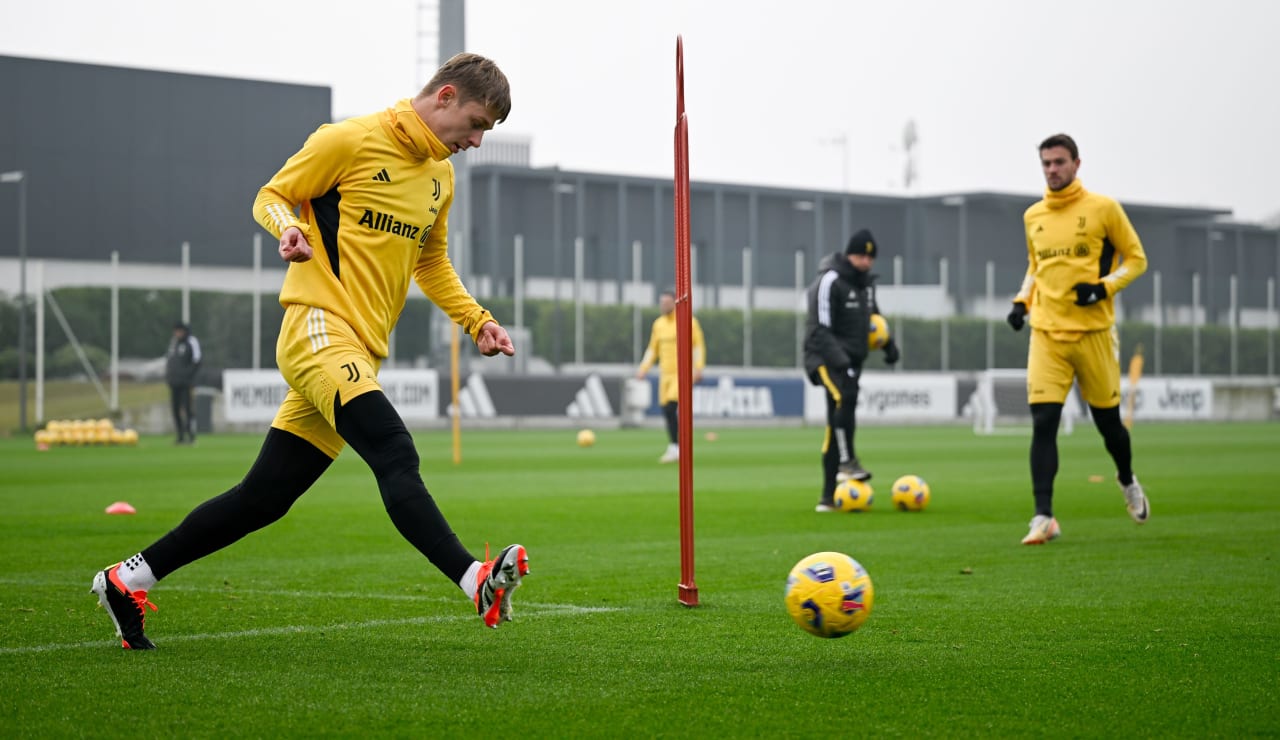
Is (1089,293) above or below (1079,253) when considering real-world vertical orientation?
below

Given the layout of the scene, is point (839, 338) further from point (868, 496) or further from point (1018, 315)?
point (1018, 315)

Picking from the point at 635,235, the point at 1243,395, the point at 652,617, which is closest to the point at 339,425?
the point at 652,617

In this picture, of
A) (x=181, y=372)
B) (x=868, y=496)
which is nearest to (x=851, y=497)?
(x=868, y=496)

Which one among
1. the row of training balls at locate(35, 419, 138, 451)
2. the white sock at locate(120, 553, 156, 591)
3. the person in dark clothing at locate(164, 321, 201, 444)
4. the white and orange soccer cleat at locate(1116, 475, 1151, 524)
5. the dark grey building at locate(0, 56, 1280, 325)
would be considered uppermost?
the dark grey building at locate(0, 56, 1280, 325)

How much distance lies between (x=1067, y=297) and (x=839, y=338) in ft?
11.3

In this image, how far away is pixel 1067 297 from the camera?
9.80m

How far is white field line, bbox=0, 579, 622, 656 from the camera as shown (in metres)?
5.54

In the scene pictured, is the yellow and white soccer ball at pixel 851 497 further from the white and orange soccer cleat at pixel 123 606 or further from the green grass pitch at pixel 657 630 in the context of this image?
the white and orange soccer cleat at pixel 123 606

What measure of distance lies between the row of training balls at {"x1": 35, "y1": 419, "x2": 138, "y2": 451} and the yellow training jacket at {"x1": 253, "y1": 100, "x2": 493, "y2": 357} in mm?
23549

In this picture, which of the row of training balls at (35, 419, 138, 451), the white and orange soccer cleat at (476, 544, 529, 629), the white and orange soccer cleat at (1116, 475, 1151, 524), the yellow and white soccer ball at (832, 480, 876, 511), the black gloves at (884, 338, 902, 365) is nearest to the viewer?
the white and orange soccer cleat at (476, 544, 529, 629)

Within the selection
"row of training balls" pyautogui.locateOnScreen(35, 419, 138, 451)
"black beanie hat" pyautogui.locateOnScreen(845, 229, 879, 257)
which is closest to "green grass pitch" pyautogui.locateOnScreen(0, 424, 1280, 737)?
"black beanie hat" pyautogui.locateOnScreen(845, 229, 879, 257)

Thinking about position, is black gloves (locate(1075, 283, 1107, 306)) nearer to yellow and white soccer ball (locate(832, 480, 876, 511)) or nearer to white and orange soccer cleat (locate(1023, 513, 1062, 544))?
white and orange soccer cleat (locate(1023, 513, 1062, 544))

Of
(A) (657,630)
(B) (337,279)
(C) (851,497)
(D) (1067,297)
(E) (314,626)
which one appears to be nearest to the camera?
(B) (337,279)

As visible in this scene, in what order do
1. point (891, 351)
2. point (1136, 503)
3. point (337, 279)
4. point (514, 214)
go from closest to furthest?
1. point (337, 279)
2. point (1136, 503)
3. point (891, 351)
4. point (514, 214)
